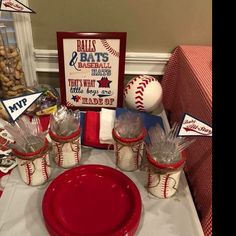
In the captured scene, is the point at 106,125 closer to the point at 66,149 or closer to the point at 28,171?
the point at 66,149

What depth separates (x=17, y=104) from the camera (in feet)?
2.94

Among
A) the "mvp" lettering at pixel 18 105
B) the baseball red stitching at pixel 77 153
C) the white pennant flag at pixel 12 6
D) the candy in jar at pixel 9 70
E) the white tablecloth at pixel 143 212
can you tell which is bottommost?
the white tablecloth at pixel 143 212

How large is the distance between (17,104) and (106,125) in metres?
0.30

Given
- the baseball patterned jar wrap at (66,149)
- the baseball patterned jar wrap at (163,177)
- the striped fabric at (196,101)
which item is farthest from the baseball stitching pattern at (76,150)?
the striped fabric at (196,101)

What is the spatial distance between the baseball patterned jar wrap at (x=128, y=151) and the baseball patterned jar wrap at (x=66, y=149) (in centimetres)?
12

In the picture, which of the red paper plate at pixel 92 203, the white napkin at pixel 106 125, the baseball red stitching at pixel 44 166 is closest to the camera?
the red paper plate at pixel 92 203

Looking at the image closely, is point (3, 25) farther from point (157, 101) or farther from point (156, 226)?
point (156, 226)

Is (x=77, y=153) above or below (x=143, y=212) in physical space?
above

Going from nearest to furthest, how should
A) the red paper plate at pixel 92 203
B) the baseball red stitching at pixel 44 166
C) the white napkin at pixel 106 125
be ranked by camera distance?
the red paper plate at pixel 92 203 < the baseball red stitching at pixel 44 166 < the white napkin at pixel 106 125

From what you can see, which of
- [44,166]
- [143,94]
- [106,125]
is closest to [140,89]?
[143,94]

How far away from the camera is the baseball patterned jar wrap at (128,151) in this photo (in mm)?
886

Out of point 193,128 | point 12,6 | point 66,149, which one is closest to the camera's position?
point 193,128

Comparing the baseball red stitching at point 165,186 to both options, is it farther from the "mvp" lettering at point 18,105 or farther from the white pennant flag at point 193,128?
the "mvp" lettering at point 18,105

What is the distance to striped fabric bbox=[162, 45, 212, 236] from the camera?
86 cm
